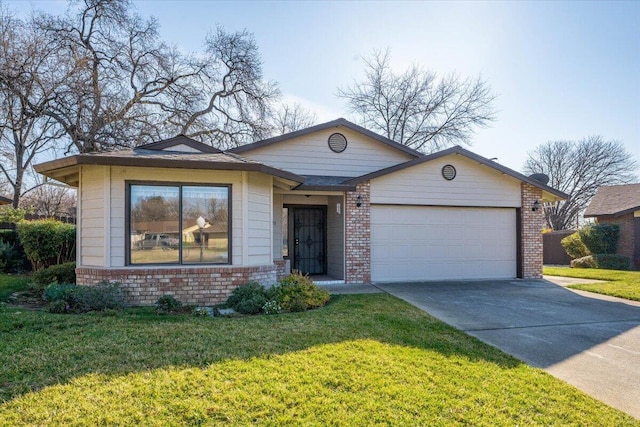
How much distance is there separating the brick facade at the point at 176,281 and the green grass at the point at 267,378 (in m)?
1.51

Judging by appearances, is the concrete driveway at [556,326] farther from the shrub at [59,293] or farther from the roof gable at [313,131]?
the shrub at [59,293]

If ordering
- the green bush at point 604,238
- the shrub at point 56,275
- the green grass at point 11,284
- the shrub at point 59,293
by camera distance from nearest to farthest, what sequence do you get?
the shrub at point 59,293 → the green grass at point 11,284 → the shrub at point 56,275 → the green bush at point 604,238

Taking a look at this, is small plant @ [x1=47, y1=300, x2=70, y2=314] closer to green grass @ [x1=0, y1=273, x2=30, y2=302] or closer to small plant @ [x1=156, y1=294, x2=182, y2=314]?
small plant @ [x1=156, y1=294, x2=182, y2=314]

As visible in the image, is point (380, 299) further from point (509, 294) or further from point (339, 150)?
point (339, 150)

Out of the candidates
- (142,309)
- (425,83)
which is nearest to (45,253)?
(142,309)

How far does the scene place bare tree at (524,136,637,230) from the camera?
31.0m

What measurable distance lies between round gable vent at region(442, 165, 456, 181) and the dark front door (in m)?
3.81

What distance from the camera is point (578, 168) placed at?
32.9 meters

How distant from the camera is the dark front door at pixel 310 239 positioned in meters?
12.3

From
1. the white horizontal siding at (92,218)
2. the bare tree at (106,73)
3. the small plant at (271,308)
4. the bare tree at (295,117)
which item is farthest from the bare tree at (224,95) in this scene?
the small plant at (271,308)

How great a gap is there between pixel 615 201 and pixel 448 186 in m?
13.4

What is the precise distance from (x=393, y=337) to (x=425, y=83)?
75.5 ft

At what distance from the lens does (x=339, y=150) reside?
11898 mm

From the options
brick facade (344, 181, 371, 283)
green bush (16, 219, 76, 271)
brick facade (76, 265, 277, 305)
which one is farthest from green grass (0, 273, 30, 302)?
brick facade (344, 181, 371, 283)
